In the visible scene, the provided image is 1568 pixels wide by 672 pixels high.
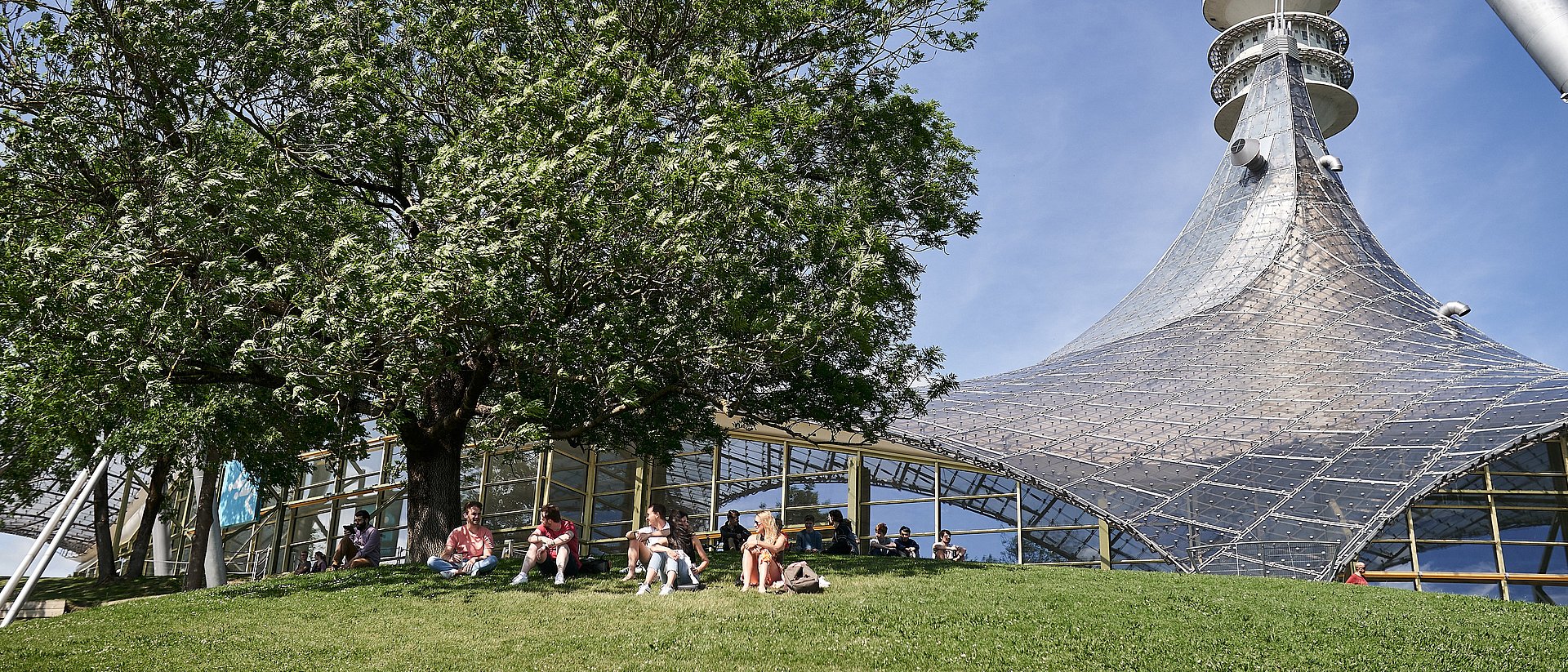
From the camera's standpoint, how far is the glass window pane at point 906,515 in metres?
24.3

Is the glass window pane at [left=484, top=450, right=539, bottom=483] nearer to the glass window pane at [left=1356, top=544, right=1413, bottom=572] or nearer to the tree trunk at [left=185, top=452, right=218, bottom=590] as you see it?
the tree trunk at [left=185, top=452, right=218, bottom=590]

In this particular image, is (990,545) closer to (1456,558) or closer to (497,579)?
(1456,558)

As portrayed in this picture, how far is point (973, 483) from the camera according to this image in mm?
24203

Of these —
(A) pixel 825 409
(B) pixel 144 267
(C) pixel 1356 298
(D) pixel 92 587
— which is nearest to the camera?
(B) pixel 144 267

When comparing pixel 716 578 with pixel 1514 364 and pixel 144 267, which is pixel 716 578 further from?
pixel 1514 364

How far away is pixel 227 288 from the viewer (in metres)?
13.2

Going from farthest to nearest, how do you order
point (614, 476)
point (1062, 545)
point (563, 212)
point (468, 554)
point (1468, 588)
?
point (614, 476) → point (1062, 545) → point (1468, 588) → point (468, 554) → point (563, 212)

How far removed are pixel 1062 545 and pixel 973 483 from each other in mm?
2289

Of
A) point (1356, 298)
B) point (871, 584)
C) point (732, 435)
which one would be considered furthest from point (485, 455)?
point (1356, 298)

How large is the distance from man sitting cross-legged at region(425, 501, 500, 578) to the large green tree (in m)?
1.33

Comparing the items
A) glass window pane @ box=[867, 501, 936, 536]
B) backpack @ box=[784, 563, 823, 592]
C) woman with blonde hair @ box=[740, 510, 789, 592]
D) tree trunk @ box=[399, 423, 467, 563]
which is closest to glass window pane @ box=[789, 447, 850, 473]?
glass window pane @ box=[867, 501, 936, 536]

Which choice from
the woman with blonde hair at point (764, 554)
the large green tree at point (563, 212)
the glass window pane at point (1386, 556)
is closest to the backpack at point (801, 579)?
the woman with blonde hair at point (764, 554)

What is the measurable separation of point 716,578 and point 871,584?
6.80 ft

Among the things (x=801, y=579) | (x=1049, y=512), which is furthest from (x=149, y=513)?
(x=1049, y=512)
